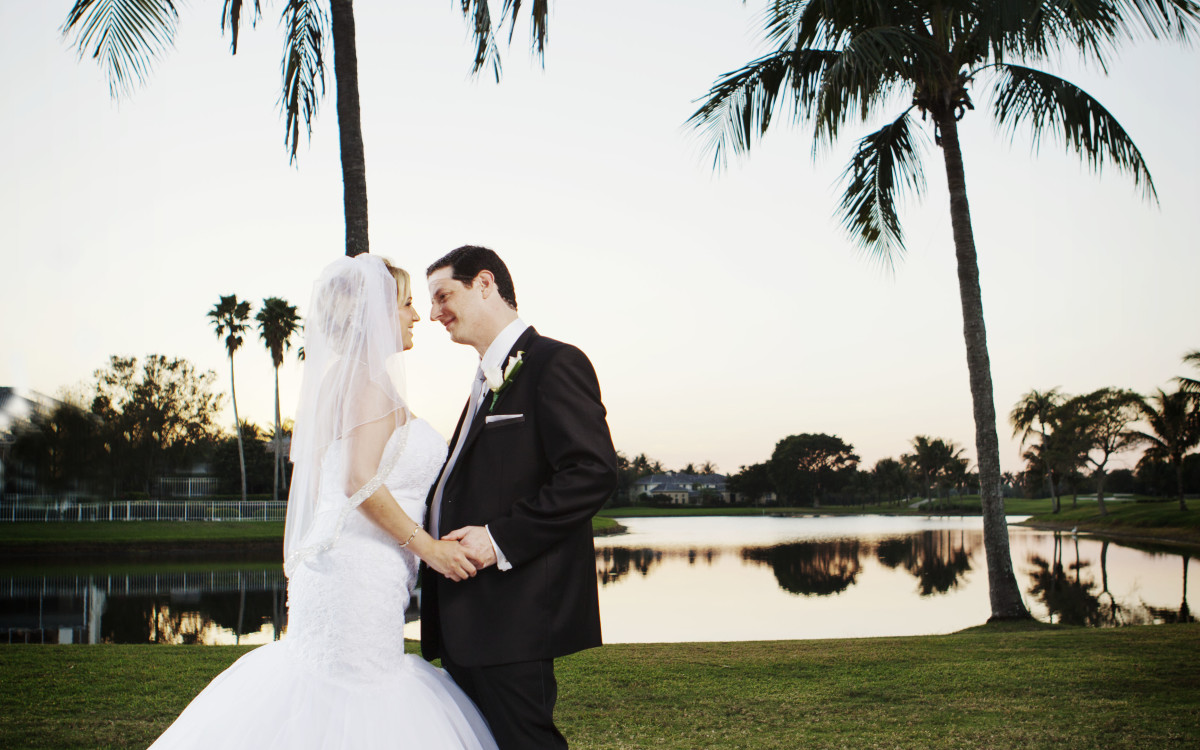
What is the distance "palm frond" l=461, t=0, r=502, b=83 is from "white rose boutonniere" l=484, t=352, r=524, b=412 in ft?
17.9

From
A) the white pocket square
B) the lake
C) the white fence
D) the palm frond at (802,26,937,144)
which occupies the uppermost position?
the palm frond at (802,26,937,144)

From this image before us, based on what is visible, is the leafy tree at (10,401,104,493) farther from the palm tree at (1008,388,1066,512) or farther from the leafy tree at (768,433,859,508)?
the leafy tree at (768,433,859,508)

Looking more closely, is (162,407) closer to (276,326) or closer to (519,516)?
(276,326)

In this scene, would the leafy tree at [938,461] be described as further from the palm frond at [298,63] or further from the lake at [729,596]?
the palm frond at [298,63]

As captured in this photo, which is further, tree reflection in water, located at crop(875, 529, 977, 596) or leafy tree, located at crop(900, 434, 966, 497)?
leafy tree, located at crop(900, 434, 966, 497)

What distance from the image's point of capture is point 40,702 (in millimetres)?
5883

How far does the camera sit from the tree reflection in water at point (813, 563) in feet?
63.4

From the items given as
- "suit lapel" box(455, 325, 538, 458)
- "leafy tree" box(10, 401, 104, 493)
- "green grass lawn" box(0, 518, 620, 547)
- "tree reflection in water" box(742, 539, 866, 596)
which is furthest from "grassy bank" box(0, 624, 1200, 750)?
"green grass lawn" box(0, 518, 620, 547)

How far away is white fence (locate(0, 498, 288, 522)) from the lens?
99.3 ft

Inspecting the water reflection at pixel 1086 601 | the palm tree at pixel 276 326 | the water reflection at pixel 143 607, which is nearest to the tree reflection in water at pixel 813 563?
the water reflection at pixel 1086 601

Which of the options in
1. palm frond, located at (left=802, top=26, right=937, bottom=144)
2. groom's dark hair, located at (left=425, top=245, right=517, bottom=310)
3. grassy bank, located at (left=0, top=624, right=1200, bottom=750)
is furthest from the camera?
palm frond, located at (left=802, top=26, right=937, bottom=144)

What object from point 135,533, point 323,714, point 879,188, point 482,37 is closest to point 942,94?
point 879,188

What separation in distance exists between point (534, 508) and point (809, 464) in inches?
4399

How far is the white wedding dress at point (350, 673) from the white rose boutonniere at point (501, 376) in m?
0.35
